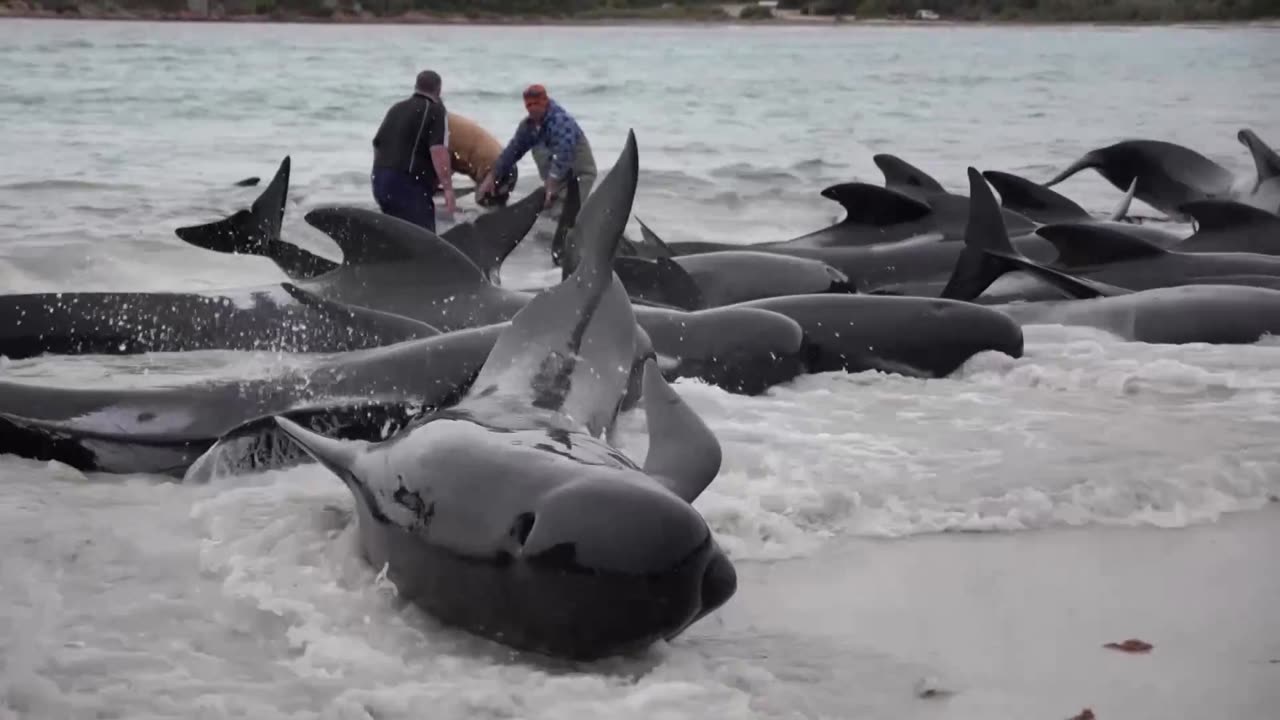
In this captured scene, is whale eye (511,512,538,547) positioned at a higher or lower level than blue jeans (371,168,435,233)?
higher

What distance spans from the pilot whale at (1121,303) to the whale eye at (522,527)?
5531mm

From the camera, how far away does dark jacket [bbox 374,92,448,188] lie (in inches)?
Result: 517

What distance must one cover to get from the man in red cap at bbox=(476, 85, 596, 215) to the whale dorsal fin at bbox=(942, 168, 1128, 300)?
6544 millimetres

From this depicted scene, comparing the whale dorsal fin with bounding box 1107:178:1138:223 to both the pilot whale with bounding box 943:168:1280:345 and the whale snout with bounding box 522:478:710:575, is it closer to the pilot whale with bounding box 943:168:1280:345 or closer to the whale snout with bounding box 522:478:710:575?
the pilot whale with bounding box 943:168:1280:345

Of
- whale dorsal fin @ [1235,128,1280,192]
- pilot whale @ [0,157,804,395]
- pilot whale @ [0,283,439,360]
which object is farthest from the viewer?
whale dorsal fin @ [1235,128,1280,192]

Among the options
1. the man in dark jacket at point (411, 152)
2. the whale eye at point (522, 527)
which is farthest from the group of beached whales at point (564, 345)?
the man in dark jacket at point (411, 152)

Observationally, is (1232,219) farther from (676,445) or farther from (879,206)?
(676,445)

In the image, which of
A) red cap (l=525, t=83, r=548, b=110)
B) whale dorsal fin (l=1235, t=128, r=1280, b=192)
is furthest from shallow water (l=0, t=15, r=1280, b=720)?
whale dorsal fin (l=1235, t=128, r=1280, b=192)

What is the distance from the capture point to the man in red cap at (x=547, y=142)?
1497 cm

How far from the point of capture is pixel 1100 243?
31.7 feet

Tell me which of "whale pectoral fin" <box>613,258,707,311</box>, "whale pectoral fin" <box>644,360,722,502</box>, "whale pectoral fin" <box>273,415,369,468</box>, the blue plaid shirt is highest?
→ "whale pectoral fin" <box>644,360,722,502</box>

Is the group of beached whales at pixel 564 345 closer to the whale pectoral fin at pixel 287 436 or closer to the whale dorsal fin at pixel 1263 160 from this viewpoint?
the whale pectoral fin at pixel 287 436

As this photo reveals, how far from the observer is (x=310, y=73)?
60438 millimetres

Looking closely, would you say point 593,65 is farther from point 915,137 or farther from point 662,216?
point 662,216
